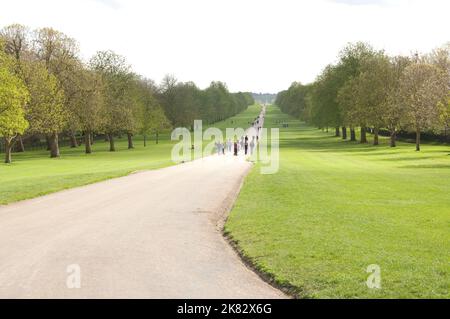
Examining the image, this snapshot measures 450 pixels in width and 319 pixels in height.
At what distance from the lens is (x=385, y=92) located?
231 feet

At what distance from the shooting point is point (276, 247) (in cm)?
1368

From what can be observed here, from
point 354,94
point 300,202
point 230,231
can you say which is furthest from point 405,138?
point 230,231

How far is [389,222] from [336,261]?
19.1 feet

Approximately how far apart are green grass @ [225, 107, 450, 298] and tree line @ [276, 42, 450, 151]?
27.5 meters

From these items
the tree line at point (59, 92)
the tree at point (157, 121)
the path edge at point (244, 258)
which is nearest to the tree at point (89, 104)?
the tree line at point (59, 92)

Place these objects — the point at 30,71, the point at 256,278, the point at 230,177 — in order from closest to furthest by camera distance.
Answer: the point at 256,278 < the point at 230,177 < the point at 30,71

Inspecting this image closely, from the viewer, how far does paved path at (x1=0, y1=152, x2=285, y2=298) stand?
34.0ft

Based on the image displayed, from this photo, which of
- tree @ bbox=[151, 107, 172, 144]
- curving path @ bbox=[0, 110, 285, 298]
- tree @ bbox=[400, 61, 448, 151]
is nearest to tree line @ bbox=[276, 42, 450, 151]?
tree @ bbox=[400, 61, 448, 151]

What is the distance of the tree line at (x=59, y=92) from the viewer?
182 ft

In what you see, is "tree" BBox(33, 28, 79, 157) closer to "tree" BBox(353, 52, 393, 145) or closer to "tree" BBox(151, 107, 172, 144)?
"tree" BBox(151, 107, 172, 144)

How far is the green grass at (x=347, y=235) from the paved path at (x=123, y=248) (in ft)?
2.96

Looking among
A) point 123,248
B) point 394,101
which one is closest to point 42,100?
point 394,101

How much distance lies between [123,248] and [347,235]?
6.65 metres
